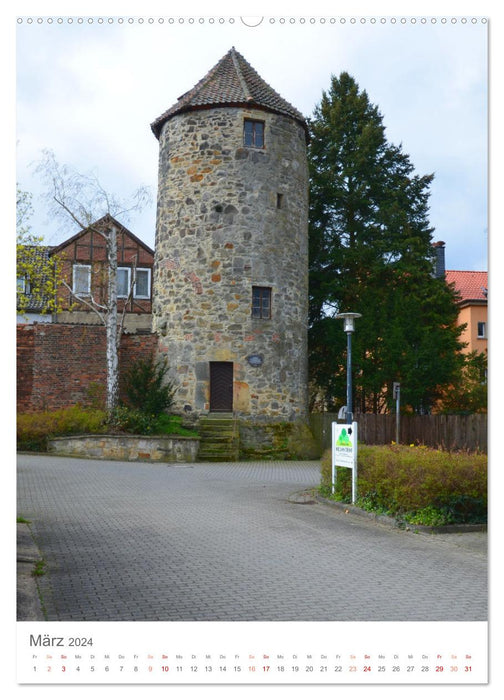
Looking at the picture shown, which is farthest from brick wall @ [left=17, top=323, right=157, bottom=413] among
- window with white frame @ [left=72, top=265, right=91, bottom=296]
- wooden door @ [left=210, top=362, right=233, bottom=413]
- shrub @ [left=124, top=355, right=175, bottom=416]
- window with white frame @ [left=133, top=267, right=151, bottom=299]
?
window with white frame @ [left=133, top=267, right=151, bottom=299]

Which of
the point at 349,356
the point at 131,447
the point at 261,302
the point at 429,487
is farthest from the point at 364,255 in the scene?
the point at 429,487

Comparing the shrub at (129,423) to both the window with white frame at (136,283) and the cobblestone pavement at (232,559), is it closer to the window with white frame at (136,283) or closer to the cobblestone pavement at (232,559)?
the cobblestone pavement at (232,559)

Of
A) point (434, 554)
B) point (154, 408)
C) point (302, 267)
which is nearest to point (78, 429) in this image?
point (154, 408)

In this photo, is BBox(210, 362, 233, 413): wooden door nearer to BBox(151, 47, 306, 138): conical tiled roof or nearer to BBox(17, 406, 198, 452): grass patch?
BBox(17, 406, 198, 452): grass patch

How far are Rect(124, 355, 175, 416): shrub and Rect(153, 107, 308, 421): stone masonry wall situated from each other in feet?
1.64

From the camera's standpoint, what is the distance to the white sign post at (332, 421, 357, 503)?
34.6 feet

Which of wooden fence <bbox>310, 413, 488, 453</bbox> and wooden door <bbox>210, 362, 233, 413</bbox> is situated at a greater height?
wooden door <bbox>210, 362, 233, 413</bbox>

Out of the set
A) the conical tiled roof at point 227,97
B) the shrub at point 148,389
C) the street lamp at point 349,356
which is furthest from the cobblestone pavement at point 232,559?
the conical tiled roof at point 227,97

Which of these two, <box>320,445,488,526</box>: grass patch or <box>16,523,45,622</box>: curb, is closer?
<box>16,523,45,622</box>: curb

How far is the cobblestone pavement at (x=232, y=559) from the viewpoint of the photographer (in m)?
5.08
